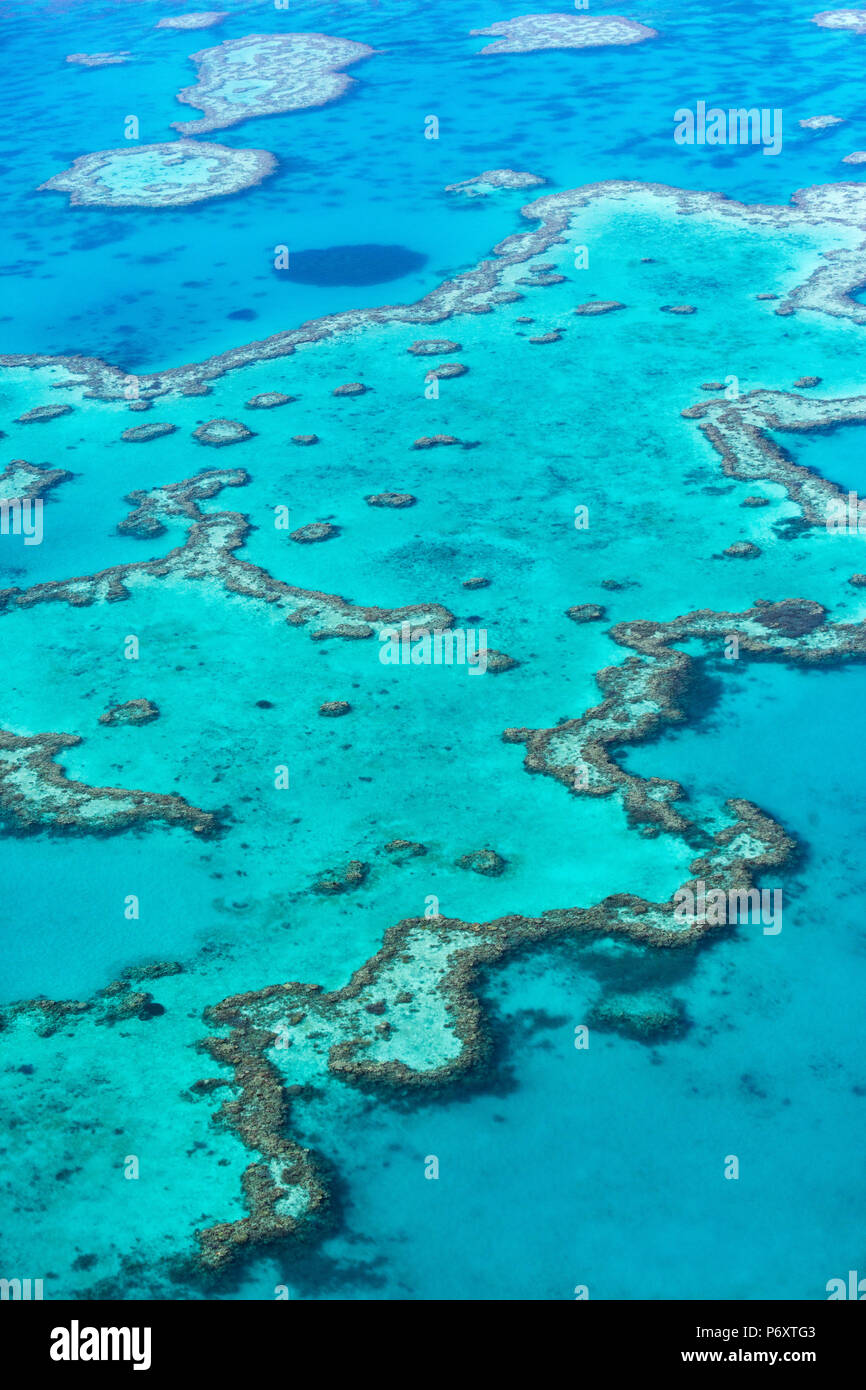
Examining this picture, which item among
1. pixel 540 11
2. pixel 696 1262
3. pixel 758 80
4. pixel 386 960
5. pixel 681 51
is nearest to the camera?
pixel 696 1262

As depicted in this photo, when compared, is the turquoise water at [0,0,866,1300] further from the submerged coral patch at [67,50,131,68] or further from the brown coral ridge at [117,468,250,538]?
the submerged coral patch at [67,50,131,68]

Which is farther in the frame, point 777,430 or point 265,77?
point 265,77

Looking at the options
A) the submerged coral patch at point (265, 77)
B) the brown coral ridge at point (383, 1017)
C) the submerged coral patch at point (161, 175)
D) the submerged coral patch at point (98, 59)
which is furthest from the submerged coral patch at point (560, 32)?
the brown coral ridge at point (383, 1017)

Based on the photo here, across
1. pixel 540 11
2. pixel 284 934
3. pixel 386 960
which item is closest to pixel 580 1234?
pixel 386 960

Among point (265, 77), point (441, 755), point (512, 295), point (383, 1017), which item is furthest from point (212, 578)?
point (265, 77)

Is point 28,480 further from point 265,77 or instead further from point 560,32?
point 560,32

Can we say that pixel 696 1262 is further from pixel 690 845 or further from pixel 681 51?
pixel 681 51

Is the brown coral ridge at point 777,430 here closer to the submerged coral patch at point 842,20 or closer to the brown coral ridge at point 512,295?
the brown coral ridge at point 512,295
